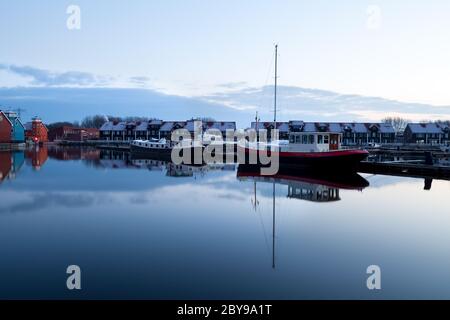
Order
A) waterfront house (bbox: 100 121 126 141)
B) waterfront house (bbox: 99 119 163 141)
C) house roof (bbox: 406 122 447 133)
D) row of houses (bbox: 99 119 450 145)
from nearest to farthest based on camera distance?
house roof (bbox: 406 122 447 133) → row of houses (bbox: 99 119 450 145) → waterfront house (bbox: 99 119 163 141) → waterfront house (bbox: 100 121 126 141)

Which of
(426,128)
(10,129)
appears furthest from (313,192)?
(426,128)

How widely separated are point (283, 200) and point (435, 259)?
11343mm

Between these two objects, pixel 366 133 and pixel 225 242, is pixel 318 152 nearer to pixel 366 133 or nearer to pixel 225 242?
pixel 225 242

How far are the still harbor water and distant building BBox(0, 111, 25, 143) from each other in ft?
209

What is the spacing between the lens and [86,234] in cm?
1465

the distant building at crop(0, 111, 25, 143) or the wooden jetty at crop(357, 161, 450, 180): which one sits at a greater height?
the distant building at crop(0, 111, 25, 143)

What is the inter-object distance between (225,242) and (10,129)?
8324 centimetres

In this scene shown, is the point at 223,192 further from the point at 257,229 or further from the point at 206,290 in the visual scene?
the point at 206,290

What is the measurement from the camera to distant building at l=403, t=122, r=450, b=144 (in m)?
88.5

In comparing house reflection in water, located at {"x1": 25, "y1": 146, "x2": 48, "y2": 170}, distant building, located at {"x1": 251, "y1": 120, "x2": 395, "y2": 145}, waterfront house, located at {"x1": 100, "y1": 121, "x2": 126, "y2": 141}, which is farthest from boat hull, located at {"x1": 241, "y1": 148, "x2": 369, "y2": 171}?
waterfront house, located at {"x1": 100, "y1": 121, "x2": 126, "y2": 141}

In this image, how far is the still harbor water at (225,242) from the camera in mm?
9672

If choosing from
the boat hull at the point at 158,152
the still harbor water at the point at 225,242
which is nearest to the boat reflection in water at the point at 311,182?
the still harbor water at the point at 225,242

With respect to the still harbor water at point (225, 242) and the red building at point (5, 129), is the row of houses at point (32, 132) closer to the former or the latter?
the red building at point (5, 129)

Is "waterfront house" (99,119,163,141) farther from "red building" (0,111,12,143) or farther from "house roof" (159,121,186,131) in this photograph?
"red building" (0,111,12,143)
